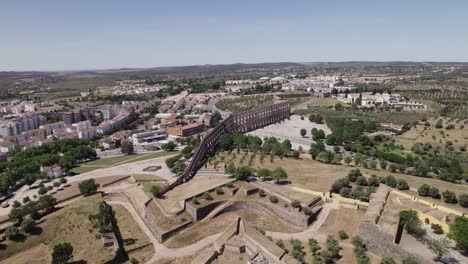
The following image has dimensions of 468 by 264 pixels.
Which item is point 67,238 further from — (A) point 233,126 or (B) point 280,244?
(A) point 233,126

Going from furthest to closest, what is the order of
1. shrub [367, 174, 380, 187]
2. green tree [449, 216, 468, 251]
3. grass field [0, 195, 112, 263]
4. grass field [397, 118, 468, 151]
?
grass field [397, 118, 468, 151]
shrub [367, 174, 380, 187]
grass field [0, 195, 112, 263]
green tree [449, 216, 468, 251]

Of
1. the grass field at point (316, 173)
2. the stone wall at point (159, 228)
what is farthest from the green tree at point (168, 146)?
the stone wall at point (159, 228)

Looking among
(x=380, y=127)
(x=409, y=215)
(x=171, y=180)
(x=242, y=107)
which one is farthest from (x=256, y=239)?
(x=242, y=107)

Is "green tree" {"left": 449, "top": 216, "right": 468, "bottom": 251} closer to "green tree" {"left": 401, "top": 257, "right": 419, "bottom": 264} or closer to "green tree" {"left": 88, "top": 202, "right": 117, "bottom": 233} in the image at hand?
"green tree" {"left": 401, "top": 257, "right": 419, "bottom": 264}

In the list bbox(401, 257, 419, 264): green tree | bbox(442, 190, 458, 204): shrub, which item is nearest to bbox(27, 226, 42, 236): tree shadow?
bbox(401, 257, 419, 264): green tree

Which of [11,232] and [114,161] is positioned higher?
[11,232]

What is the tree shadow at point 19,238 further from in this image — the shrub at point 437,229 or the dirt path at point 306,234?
the shrub at point 437,229


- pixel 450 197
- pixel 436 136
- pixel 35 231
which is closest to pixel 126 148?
pixel 35 231
